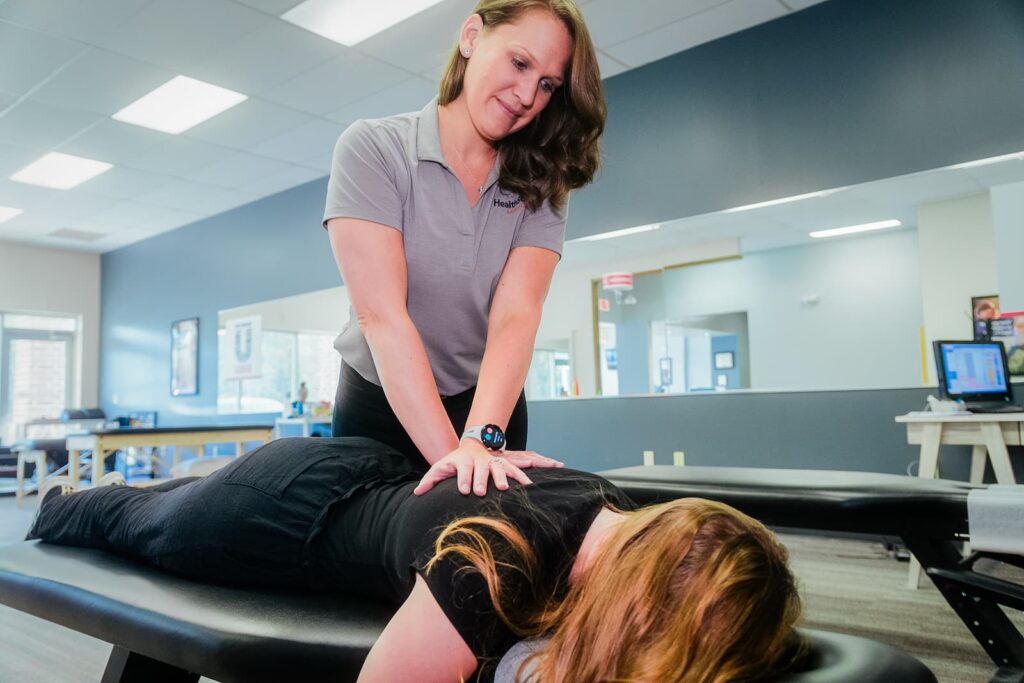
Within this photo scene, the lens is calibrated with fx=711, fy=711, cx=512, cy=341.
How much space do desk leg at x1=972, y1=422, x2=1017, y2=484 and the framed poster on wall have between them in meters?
5.84

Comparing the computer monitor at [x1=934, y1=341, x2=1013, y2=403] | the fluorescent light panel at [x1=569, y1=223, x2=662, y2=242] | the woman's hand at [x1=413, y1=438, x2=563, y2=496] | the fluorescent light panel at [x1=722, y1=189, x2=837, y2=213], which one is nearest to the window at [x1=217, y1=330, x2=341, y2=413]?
the fluorescent light panel at [x1=569, y1=223, x2=662, y2=242]

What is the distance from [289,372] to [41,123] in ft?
7.55

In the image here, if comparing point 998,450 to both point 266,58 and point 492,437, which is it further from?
point 266,58

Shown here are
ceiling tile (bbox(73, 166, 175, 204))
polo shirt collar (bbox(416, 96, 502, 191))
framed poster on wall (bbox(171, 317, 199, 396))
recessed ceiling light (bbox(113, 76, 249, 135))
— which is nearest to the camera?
polo shirt collar (bbox(416, 96, 502, 191))

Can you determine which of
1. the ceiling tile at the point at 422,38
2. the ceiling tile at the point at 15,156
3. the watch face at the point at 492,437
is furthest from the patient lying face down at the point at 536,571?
the ceiling tile at the point at 15,156

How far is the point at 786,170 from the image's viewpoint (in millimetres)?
3338

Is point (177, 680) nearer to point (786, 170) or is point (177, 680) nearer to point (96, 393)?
point (786, 170)

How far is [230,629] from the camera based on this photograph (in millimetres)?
736

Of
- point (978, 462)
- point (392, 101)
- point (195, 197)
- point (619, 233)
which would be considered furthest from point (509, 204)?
point (195, 197)

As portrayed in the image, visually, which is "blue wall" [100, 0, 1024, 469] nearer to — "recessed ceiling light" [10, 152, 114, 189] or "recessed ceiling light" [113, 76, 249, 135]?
"recessed ceiling light" [113, 76, 249, 135]

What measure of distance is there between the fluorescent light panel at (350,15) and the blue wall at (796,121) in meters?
1.27

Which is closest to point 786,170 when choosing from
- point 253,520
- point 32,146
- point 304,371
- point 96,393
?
point 253,520

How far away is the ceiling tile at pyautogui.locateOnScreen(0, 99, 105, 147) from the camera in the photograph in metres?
4.16

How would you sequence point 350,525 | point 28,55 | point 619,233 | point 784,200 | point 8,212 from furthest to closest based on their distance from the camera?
point 8,212
point 619,233
point 28,55
point 784,200
point 350,525
